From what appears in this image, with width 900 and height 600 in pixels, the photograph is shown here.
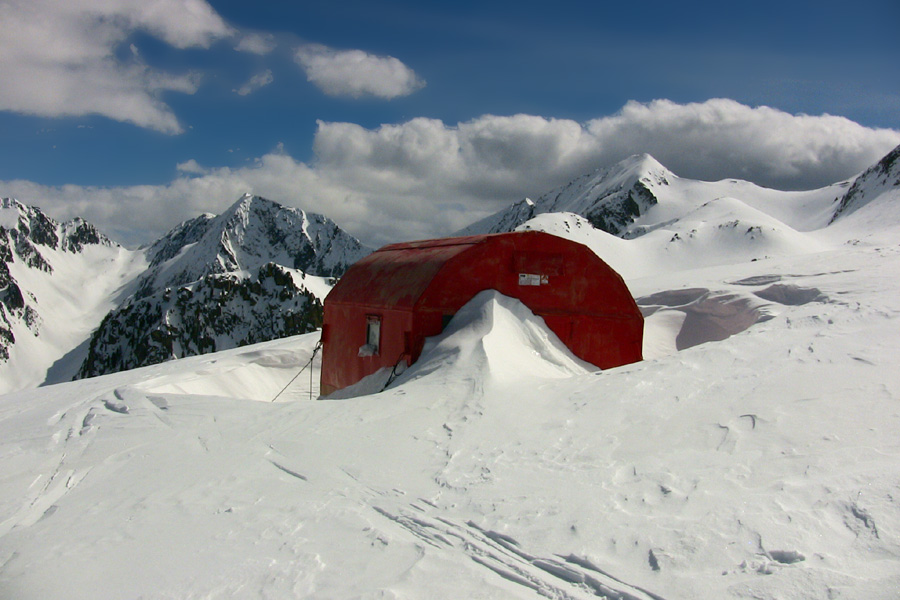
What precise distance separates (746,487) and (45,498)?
460cm

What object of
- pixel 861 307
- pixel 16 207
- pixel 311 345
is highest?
pixel 16 207

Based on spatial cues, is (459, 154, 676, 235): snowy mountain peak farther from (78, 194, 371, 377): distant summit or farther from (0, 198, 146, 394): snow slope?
(0, 198, 146, 394): snow slope

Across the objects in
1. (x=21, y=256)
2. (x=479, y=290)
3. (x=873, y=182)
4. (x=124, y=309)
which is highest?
(x=873, y=182)

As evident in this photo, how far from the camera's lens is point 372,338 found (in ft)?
29.5

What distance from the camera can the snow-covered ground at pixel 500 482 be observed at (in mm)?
2926

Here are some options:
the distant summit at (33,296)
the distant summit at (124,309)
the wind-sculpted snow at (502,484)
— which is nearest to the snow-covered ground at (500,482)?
the wind-sculpted snow at (502,484)

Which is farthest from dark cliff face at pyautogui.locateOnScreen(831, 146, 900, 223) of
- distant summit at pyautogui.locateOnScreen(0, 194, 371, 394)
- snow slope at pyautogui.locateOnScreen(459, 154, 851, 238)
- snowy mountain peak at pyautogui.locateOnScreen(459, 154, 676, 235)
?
distant summit at pyautogui.locateOnScreen(0, 194, 371, 394)

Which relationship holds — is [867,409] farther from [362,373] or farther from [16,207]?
[16,207]

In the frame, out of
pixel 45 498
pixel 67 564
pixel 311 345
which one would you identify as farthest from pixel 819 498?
pixel 311 345

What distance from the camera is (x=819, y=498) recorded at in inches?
124

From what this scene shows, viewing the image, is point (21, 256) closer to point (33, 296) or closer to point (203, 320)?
point (33, 296)

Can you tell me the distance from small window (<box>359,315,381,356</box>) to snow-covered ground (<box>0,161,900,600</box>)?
1.54m

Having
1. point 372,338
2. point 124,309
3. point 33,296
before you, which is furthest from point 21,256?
point 372,338

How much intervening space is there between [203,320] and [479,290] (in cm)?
8050
